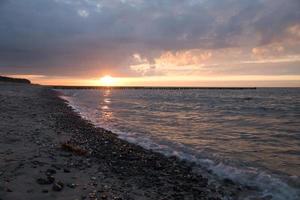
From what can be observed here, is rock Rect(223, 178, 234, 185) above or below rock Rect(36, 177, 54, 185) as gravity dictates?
below

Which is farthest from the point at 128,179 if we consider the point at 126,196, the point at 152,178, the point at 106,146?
the point at 106,146

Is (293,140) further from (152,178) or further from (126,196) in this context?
(126,196)

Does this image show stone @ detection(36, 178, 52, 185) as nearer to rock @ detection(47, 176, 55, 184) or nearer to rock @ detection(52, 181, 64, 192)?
rock @ detection(47, 176, 55, 184)

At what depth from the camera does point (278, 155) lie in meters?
13.5

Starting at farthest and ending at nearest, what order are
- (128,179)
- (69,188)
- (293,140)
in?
(293,140)
(128,179)
(69,188)

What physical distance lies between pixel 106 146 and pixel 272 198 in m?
7.14

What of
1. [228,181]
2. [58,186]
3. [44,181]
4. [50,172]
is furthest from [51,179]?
[228,181]

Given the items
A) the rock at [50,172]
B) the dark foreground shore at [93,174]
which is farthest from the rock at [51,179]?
the rock at [50,172]

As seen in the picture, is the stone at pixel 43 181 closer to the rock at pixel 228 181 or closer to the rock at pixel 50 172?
the rock at pixel 50 172

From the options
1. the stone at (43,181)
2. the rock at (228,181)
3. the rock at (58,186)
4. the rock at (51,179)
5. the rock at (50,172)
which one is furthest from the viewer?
the rock at (228,181)

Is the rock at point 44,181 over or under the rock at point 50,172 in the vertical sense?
over

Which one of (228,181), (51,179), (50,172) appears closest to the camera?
(51,179)

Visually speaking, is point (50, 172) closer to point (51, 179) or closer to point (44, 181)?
point (51, 179)

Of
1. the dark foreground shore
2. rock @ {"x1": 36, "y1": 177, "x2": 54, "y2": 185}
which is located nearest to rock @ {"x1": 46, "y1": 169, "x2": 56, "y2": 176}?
the dark foreground shore
